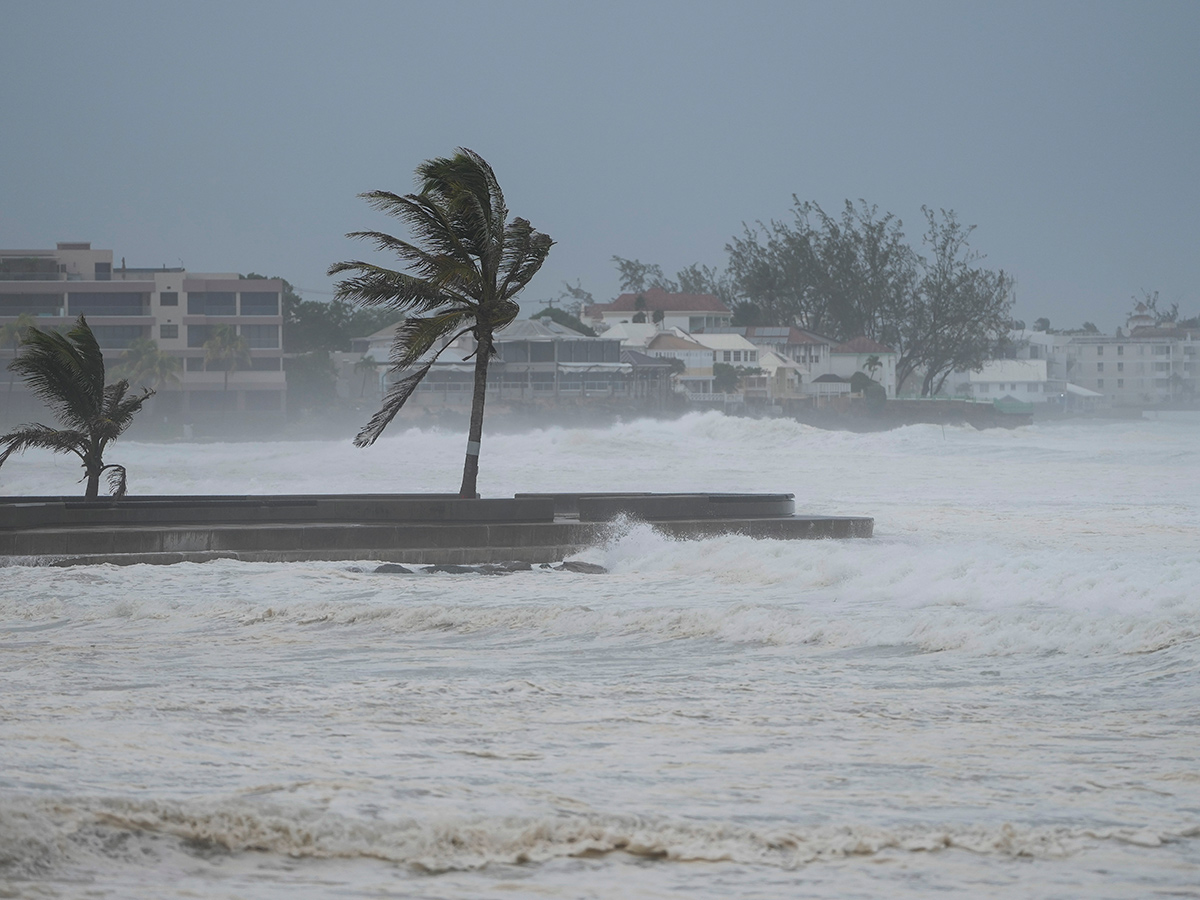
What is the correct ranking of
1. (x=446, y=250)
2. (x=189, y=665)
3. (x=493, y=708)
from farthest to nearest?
(x=446, y=250), (x=189, y=665), (x=493, y=708)

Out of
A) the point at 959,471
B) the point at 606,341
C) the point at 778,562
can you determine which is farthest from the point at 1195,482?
the point at 606,341

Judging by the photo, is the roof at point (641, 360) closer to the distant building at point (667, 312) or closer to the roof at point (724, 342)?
the roof at point (724, 342)

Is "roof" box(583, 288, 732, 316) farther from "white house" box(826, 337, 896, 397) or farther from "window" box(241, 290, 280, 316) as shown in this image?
"window" box(241, 290, 280, 316)

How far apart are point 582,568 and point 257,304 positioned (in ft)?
221

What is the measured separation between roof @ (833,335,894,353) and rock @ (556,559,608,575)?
303 ft

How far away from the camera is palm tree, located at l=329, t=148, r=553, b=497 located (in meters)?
16.6

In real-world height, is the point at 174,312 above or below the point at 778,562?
above

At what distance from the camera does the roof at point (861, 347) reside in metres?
106

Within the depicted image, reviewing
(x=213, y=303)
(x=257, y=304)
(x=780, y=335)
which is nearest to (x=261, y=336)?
(x=257, y=304)

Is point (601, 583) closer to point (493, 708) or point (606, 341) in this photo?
point (493, 708)

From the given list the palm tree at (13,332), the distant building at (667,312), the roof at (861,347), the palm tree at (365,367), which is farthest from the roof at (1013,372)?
the palm tree at (13,332)

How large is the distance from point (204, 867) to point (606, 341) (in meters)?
81.0

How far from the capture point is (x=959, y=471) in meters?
45.3

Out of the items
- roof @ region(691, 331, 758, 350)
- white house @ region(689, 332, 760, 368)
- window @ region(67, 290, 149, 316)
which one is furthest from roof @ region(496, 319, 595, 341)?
window @ region(67, 290, 149, 316)
